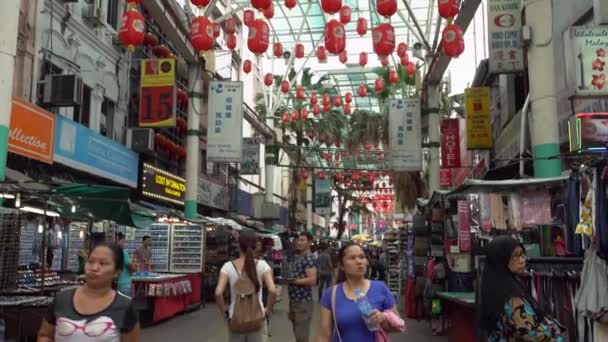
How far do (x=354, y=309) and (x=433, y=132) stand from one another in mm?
17223

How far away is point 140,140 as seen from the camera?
61.7ft

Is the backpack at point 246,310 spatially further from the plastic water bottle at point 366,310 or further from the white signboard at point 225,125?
the white signboard at point 225,125

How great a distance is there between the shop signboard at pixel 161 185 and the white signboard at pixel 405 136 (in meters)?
7.86

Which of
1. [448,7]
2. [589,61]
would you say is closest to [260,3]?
[448,7]

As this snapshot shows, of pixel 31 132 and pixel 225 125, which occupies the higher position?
pixel 225 125

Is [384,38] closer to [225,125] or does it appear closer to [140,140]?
[225,125]

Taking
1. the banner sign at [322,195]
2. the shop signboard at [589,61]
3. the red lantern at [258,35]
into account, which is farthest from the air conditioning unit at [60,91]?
the banner sign at [322,195]

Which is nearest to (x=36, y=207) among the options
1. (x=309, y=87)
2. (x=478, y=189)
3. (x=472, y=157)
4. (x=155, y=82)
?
(x=155, y=82)

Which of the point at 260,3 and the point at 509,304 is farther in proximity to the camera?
the point at 260,3

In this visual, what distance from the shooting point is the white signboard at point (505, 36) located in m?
13.1

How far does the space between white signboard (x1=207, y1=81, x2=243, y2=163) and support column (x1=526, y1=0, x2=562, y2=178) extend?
9229mm

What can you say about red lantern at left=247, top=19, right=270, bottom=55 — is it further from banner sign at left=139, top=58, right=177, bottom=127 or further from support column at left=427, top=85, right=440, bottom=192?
support column at left=427, top=85, right=440, bottom=192

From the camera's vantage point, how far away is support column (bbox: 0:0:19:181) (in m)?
9.37

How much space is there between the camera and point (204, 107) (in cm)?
2477
